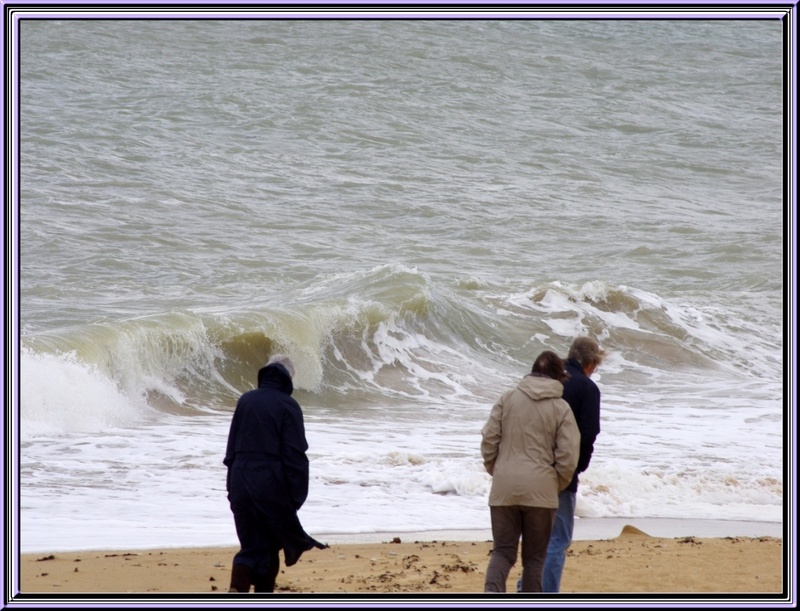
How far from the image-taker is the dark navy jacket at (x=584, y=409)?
504 centimetres

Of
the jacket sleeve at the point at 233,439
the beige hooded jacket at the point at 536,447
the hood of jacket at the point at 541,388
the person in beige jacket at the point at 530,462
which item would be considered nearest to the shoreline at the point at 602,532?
the jacket sleeve at the point at 233,439

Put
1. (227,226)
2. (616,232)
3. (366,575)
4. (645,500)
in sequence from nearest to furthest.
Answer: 1. (366,575)
2. (645,500)
3. (227,226)
4. (616,232)

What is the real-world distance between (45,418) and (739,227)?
19.8 m

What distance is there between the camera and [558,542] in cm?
512

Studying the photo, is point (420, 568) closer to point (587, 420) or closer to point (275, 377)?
point (587, 420)

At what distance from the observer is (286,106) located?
101 ft

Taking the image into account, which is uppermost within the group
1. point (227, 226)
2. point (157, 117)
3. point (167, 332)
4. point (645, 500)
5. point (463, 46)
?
point (463, 46)

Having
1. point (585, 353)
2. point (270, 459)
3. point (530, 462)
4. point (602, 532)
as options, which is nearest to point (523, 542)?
point (530, 462)

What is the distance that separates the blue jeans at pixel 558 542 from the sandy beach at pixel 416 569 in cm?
26

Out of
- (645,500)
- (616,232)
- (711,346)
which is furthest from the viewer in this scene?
(616,232)

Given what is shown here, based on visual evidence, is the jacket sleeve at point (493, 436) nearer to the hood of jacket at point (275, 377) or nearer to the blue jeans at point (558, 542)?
the blue jeans at point (558, 542)

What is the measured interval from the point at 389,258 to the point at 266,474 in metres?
16.6

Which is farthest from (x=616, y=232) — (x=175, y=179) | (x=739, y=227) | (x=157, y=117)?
(x=157, y=117)
